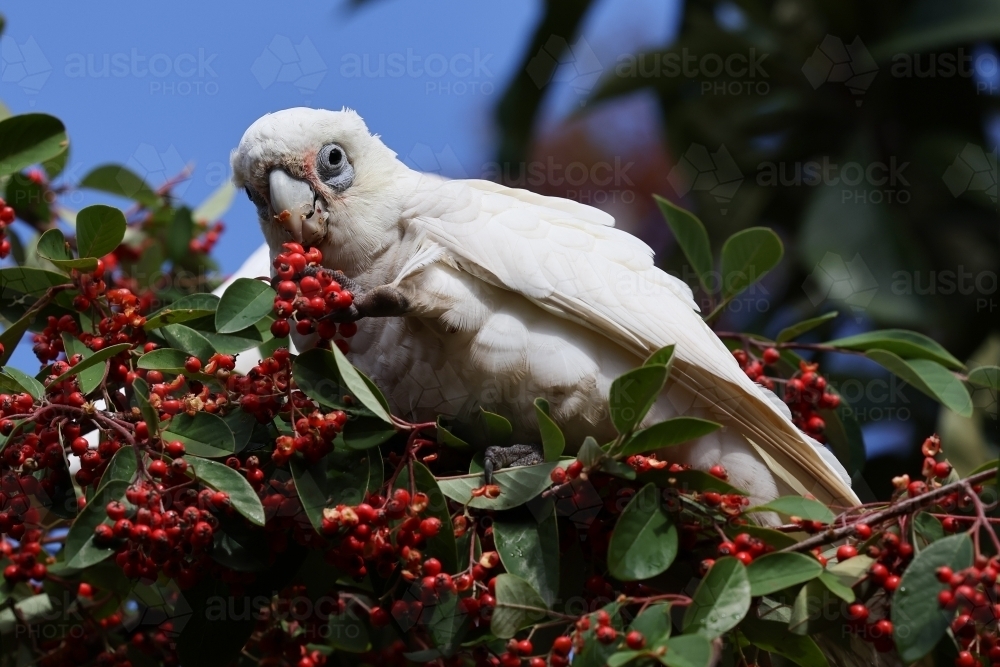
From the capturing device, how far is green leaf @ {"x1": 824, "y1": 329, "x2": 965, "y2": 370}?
1.87 m

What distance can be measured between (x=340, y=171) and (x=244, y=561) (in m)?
0.84

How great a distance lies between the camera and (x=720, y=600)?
1.23 metres

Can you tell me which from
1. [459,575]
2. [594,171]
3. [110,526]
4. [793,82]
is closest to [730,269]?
[459,575]

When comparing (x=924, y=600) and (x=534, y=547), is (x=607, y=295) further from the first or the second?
(x=924, y=600)

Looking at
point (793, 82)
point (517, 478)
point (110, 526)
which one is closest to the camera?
point (110, 526)

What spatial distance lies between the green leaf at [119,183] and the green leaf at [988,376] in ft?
6.20

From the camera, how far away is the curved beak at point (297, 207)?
5.97 ft

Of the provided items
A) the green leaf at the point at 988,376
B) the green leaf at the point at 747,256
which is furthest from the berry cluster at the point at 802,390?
the green leaf at the point at 988,376

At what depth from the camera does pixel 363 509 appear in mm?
1316

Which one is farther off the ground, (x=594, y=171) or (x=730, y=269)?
(x=594, y=171)

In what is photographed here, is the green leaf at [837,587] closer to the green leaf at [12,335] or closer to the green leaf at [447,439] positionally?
the green leaf at [447,439]

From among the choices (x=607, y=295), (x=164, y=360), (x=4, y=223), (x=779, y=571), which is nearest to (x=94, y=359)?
(x=164, y=360)

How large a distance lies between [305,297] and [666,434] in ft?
1.88

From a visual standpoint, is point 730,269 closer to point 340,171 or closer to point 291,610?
point 340,171
